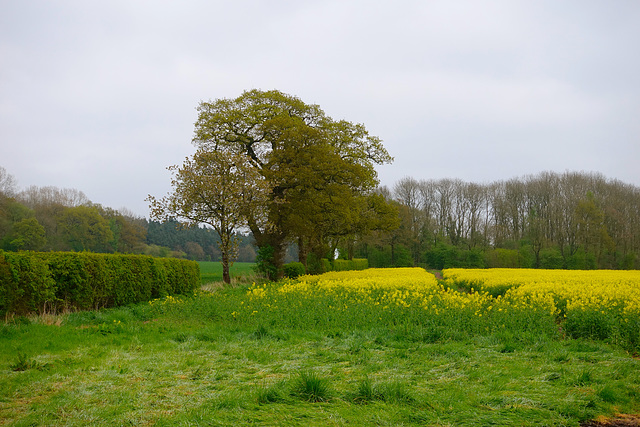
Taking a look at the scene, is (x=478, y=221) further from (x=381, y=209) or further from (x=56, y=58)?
(x=56, y=58)

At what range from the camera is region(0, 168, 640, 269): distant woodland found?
41.2 m

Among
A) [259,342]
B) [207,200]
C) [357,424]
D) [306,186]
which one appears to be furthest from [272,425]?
[306,186]

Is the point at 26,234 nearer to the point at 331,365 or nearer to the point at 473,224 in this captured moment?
the point at 331,365

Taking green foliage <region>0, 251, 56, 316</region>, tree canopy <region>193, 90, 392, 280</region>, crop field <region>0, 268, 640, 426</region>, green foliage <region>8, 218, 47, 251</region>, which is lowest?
crop field <region>0, 268, 640, 426</region>

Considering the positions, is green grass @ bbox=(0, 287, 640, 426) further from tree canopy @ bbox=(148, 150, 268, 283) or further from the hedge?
tree canopy @ bbox=(148, 150, 268, 283)

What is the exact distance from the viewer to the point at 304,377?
419 cm

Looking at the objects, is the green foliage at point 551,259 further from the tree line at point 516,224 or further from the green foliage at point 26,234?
the green foliage at point 26,234

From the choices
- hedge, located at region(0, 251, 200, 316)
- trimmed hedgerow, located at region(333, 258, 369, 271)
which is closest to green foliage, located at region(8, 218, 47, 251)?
hedge, located at region(0, 251, 200, 316)

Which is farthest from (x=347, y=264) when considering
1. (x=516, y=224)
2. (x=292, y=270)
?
(x=516, y=224)

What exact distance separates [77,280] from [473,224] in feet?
166

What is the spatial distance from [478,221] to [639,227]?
16819 mm

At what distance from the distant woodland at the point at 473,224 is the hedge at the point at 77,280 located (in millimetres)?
26086

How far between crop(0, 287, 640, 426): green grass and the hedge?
2.83 feet

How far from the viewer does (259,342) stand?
7414 millimetres
